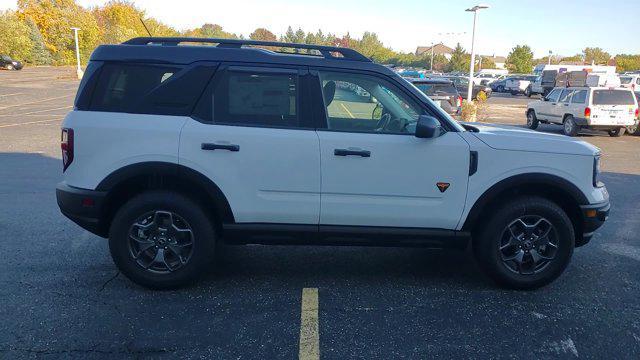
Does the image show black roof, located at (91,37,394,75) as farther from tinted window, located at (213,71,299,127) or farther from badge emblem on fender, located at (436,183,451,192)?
badge emblem on fender, located at (436,183,451,192)

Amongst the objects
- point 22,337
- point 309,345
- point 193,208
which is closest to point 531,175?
point 309,345

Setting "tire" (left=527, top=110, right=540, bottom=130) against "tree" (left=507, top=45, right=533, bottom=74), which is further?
"tree" (left=507, top=45, right=533, bottom=74)

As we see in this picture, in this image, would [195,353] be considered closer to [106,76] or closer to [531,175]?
[106,76]

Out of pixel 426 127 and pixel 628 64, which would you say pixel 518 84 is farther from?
pixel 628 64

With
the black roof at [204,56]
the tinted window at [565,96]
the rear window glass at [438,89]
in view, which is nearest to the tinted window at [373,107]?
the black roof at [204,56]

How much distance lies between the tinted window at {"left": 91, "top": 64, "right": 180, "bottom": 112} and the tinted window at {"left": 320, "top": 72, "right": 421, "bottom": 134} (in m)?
1.25

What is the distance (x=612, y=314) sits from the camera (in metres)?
3.81

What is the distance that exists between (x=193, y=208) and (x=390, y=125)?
1.72 metres

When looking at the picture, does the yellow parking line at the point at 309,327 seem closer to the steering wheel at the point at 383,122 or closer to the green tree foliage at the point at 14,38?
the steering wheel at the point at 383,122

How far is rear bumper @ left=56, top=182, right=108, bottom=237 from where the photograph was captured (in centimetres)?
390

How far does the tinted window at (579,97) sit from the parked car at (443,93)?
3.67 meters

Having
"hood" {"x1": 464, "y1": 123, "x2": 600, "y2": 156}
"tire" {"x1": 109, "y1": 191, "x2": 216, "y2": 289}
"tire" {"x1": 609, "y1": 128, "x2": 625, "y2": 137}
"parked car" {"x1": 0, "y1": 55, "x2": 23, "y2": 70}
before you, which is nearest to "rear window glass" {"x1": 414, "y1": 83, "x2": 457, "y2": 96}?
"tire" {"x1": 609, "y1": 128, "x2": 625, "y2": 137}

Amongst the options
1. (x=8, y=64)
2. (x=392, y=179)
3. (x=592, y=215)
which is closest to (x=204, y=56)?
(x=392, y=179)

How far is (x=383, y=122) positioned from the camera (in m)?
4.04
